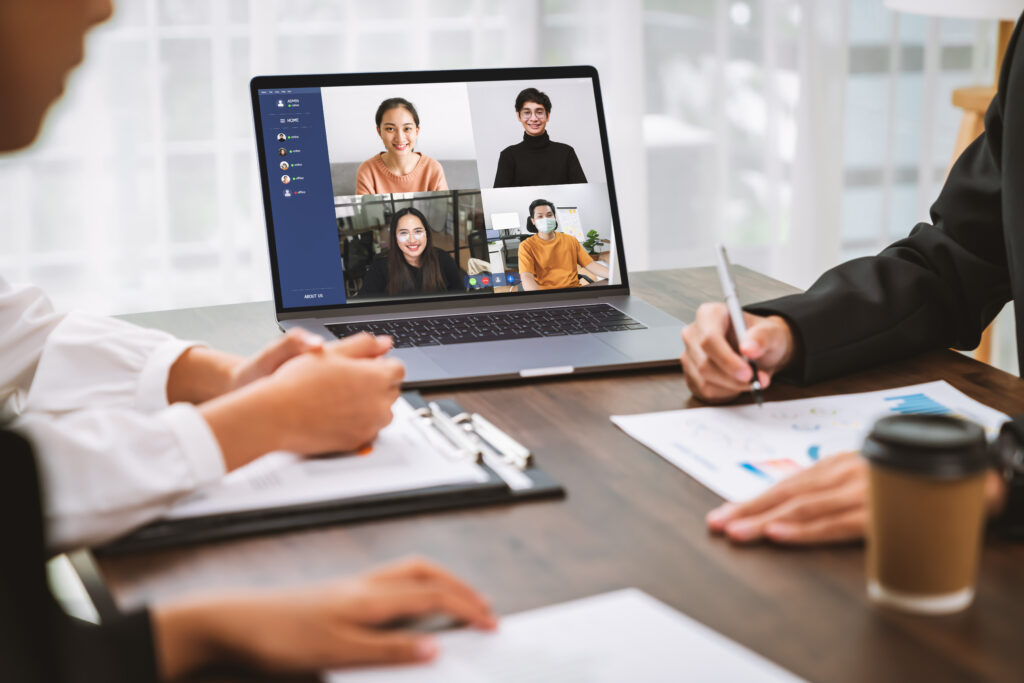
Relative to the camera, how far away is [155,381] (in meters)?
1.01

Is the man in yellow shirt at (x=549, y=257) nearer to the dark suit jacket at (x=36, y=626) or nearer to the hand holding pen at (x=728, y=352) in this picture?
the hand holding pen at (x=728, y=352)


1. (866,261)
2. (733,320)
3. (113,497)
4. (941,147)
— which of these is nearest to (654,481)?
(733,320)

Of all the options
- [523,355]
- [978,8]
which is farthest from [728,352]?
[978,8]

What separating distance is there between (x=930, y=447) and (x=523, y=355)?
62 cm

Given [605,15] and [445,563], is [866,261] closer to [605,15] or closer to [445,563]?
[445,563]

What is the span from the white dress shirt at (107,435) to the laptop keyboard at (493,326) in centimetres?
29

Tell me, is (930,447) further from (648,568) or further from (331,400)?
(331,400)

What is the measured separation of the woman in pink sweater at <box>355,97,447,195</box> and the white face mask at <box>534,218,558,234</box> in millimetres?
134

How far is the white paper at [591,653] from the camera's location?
0.58 m

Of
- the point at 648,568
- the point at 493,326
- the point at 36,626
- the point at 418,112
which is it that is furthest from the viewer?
the point at 418,112

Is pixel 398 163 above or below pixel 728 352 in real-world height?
above

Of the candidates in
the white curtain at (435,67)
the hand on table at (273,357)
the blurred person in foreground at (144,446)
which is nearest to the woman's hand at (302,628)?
the blurred person in foreground at (144,446)

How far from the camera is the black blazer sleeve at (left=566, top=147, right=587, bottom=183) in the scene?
4.78ft

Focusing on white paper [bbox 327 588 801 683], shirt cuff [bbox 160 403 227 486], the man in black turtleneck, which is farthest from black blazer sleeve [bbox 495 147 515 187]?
white paper [bbox 327 588 801 683]
